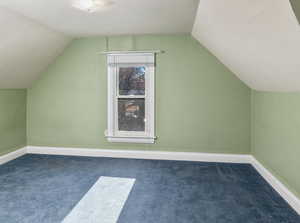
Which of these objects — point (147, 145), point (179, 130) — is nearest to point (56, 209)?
point (147, 145)

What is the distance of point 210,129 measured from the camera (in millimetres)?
3836

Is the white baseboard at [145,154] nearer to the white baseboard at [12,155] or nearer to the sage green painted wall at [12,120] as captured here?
the white baseboard at [12,155]

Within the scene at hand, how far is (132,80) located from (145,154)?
1320 millimetres

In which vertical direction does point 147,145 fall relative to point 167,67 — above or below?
below

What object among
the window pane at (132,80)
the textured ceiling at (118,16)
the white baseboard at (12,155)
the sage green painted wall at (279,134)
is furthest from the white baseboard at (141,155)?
the textured ceiling at (118,16)

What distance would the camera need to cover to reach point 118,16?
2.93m

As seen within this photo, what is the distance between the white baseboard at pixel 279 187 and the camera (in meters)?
2.28

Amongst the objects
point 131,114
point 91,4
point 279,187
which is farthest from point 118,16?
point 279,187

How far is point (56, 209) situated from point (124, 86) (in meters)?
2.36

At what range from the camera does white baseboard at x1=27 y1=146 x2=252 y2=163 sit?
12.5 ft

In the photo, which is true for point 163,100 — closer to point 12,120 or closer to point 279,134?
point 279,134

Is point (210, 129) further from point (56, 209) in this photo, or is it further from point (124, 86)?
point (56, 209)

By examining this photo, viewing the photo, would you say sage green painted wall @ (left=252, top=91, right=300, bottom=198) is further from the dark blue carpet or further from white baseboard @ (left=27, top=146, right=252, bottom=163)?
white baseboard @ (left=27, top=146, right=252, bottom=163)

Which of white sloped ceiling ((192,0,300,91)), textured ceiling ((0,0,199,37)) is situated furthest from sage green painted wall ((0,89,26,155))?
white sloped ceiling ((192,0,300,91))
